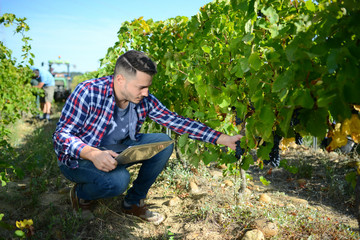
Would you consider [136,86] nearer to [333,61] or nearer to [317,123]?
[317,123]

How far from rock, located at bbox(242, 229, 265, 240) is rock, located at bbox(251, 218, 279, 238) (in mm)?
72

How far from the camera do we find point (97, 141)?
2209 millimetres

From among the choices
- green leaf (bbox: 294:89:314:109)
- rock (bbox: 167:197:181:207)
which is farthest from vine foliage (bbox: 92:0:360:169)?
rock (bbox: 167:197:181:207)

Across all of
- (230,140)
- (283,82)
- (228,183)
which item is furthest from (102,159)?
(228,183)

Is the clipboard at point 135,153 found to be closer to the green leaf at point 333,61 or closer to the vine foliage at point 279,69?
the vine foliage at point 279,69

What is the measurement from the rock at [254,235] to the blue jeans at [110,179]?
0.84 metres

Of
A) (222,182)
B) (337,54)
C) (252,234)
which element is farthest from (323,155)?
(337,54)

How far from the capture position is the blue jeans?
2.08 meters

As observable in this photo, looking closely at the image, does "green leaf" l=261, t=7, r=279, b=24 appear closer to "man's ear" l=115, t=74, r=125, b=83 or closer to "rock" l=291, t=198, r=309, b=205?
"man's ear" l=115, t=74, r=125, b=83

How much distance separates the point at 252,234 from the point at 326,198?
1.54m

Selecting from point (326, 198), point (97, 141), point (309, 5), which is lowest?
point (326, 198)

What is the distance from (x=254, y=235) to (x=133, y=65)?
4.43ft

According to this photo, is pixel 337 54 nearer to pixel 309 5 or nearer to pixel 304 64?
pixel 304 64

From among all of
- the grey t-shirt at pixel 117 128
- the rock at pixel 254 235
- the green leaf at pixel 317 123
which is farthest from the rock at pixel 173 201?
the green leaf at pixel 317 123
